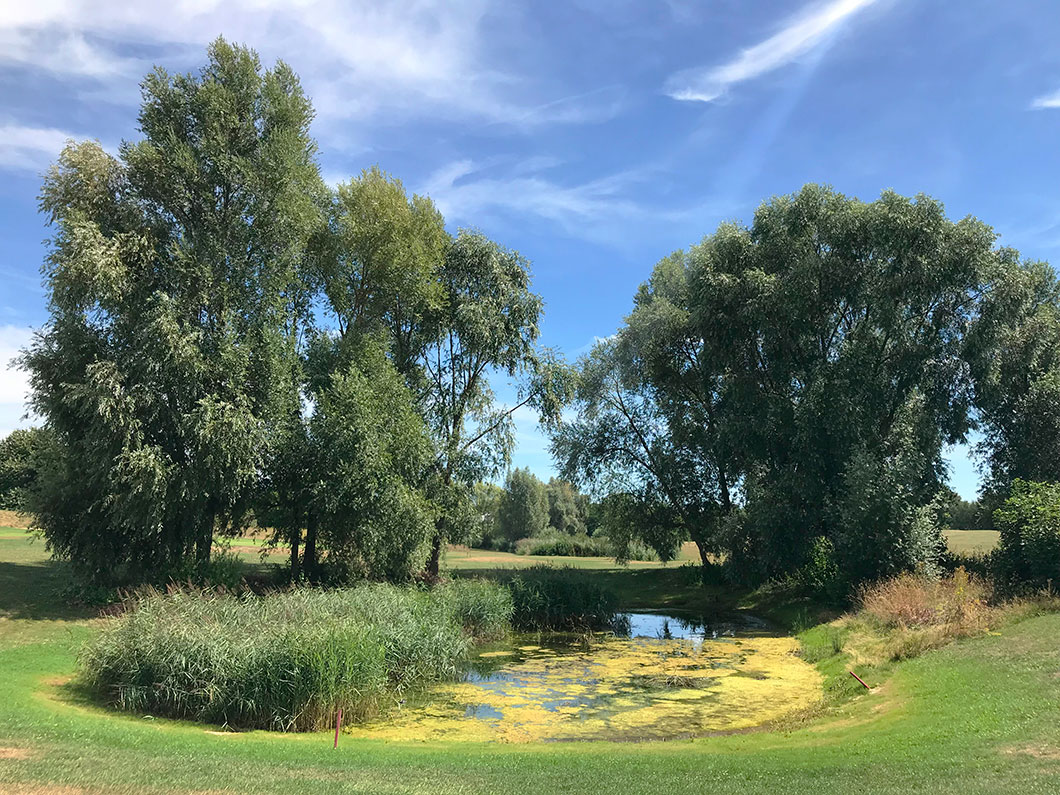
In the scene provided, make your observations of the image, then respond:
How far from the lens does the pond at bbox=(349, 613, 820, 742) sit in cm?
1387

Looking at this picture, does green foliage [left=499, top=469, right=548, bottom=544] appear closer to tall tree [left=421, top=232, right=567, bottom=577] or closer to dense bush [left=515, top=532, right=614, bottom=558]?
dense bush [left=515, top=532, right=614, bottom=558]

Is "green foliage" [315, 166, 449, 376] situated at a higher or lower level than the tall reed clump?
higher

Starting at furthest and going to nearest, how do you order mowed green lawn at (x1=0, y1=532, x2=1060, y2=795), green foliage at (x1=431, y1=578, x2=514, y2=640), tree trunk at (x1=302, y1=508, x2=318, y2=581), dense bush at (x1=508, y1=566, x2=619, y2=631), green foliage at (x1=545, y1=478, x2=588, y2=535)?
green foliage at (x1=545, y1=478, x2=588, y2=535) → dense bush at (x1=508, y1=566, x2=619, y2=631) → tree trunk at (x1=302, y1=508, x2=318, y2=581) → green foliage at (x1=431, y1=578, x2=514, y2=640) → mowed green lawn at (x1=0, y1=532, x2=1060, y2=795)

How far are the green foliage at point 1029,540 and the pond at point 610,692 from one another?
8.03 m

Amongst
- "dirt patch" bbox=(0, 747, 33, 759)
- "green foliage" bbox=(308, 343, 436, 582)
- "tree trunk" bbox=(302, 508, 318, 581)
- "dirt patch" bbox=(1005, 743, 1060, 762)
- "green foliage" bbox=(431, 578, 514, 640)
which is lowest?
"green foliage" bbox=(431, 578, 514, 640)

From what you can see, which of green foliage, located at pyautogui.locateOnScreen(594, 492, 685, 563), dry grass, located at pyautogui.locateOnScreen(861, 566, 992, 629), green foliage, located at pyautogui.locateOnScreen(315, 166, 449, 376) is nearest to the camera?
dry grass, located at pyautogui.locateOnScreen(861, 566, 992, 629)

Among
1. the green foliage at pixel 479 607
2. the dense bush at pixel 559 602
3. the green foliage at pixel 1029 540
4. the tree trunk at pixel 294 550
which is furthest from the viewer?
the dense bush at pixel 559 602

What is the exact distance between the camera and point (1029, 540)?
73.0ft

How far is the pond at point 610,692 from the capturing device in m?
13.9

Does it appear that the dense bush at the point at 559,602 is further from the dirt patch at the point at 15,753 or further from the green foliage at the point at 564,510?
the green foliage at the point at 564,510

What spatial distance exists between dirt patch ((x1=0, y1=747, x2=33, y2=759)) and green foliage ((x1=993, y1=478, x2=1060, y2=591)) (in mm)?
25254

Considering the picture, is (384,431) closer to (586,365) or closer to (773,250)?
(586,365)

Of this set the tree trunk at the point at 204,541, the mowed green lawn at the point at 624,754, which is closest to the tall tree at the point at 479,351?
the tree trunk at the point at 204,541

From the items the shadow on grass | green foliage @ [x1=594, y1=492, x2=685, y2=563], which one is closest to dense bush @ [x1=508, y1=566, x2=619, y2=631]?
green foliage @ [x1=594, y1=492, x2=685, y2=563]
